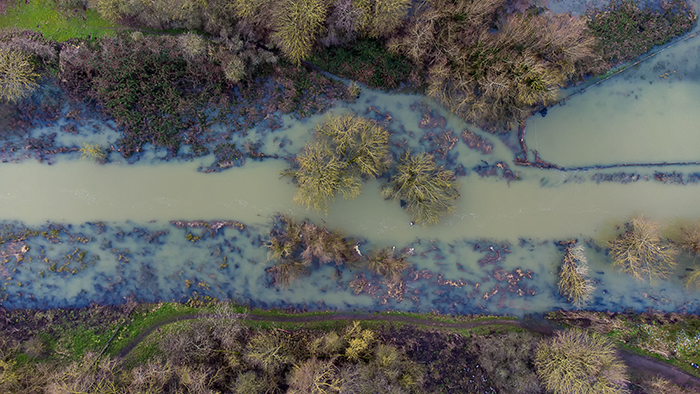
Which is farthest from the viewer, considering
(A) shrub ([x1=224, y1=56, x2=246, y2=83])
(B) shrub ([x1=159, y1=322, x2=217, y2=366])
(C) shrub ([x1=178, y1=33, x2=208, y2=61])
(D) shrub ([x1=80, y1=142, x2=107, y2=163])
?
(D) shrub ([x1=80, y1=142, x2=107, y2=163])

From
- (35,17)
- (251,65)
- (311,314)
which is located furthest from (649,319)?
(35,17)

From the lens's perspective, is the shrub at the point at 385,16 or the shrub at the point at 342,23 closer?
the shrub at the point at 385,16

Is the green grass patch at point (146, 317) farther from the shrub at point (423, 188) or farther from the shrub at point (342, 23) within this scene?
the shrub at point (342, 23)

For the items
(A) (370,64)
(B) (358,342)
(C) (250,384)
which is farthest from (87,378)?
(A) (370,64)

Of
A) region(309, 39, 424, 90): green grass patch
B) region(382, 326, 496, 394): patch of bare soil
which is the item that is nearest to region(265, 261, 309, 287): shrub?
region(382, 326, 496, 394): patch of bare soil

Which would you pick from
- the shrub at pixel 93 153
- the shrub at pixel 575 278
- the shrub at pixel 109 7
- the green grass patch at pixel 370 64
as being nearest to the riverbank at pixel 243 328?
the shrub at pixel 575 278

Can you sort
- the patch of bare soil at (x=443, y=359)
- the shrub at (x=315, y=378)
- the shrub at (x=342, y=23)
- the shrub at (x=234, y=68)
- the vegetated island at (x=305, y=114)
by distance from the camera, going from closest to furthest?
the shrub at (x=315, y=378) → the shrub at (x=342, y=23) → the vegetated island at (x=305, y=114) → the shrub at (x=234, y=68) → the patch of bare soil at (x=443, y=359)

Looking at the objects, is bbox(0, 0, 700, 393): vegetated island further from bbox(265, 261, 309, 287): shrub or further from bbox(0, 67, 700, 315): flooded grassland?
bbox(0, 67, 700, 315): flooded grassland
